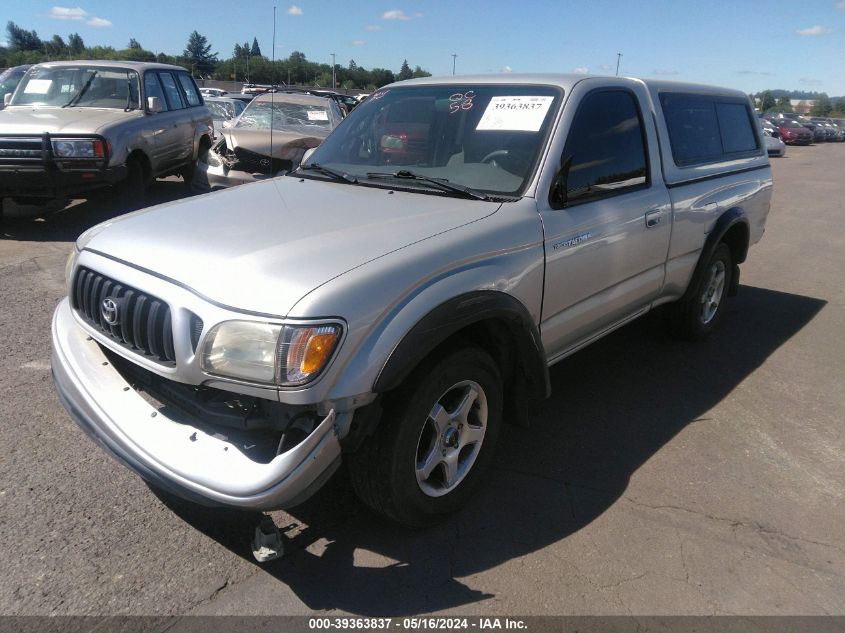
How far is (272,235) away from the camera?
2742 mm

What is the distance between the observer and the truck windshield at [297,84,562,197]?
3363 mm

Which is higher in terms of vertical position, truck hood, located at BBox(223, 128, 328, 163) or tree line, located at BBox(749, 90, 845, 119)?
tree line, located at BBox(749, 90, 845, 119)

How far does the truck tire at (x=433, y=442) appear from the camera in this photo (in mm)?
2529

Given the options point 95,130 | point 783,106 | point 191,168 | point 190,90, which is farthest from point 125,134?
point 783,106

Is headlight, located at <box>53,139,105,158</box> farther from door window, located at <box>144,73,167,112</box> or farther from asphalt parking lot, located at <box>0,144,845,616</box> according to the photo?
asphalt parking lot, located at <box>0,144,845,616</box>

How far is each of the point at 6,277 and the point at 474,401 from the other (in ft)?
17.2

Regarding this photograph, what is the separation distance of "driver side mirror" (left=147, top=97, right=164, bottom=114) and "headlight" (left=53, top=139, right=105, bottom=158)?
135 cm

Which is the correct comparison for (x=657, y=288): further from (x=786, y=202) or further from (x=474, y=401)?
(x=786, y=202)

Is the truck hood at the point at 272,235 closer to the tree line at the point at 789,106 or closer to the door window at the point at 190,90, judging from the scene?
the door window at the point at 190,90

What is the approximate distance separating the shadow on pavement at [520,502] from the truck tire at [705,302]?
22 centimetres

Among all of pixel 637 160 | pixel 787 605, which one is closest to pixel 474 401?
pixel 787 605

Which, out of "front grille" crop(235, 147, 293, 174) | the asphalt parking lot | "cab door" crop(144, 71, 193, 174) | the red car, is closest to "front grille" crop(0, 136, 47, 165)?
"cab door" crop(144, 71, 193, 174)

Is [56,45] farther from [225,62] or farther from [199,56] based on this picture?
[225,62]

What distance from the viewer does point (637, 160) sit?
3996 millimetres
